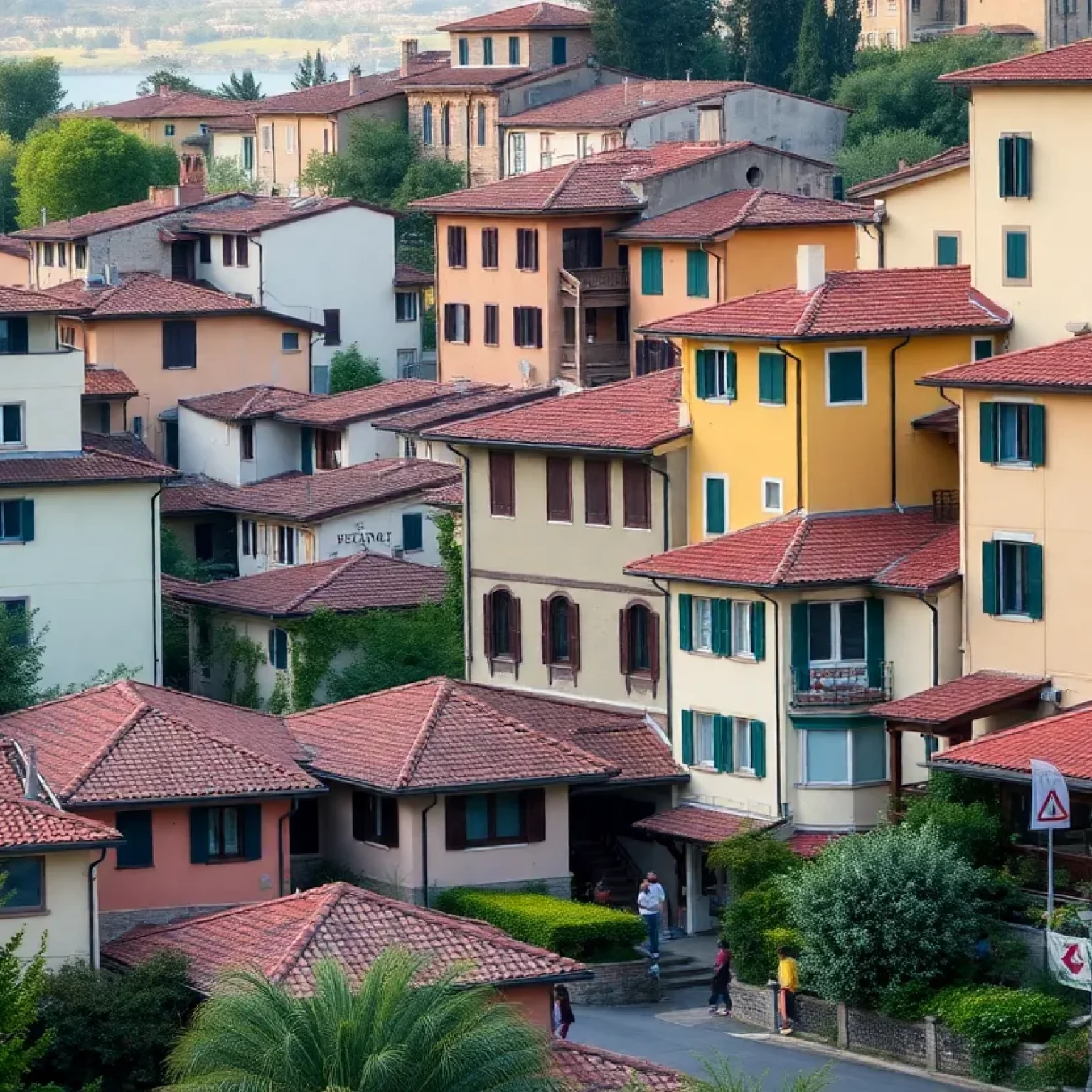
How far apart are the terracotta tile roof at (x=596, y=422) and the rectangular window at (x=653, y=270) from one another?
21943mm

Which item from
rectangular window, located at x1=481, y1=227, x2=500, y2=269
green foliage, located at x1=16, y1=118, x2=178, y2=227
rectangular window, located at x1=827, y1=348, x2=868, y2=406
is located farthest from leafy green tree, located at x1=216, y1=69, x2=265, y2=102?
rectangular window, located at x1=827, y1=348, x2=868, y2=406

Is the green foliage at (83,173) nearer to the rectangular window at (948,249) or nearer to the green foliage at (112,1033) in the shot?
the rectangular window at (948,249)

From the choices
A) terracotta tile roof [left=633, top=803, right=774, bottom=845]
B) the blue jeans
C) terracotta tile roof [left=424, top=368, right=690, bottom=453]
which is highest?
terracotta tile roof [left=424, top=368, right=690, bottom=453]

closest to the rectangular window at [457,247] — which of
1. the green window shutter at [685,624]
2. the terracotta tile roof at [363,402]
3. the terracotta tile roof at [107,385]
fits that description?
the terracotta tile roof at [363,402]

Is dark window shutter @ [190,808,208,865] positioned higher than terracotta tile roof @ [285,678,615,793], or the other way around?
terracotta tile roof @ [285,678,615,793]

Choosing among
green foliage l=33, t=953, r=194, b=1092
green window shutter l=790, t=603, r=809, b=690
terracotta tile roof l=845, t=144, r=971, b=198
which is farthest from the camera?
terracotta tile roof l=845, t=144, r=971, b=198

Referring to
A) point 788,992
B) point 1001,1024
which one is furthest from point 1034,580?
point 1001,1024

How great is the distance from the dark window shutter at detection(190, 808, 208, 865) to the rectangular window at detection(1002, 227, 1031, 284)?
17691mm

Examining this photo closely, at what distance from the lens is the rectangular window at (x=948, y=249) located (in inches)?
2795

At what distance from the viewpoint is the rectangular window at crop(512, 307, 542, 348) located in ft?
308

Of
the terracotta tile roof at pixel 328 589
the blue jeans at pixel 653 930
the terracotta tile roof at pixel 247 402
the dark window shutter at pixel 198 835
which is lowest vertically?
the blue jeans at pixel 653 930

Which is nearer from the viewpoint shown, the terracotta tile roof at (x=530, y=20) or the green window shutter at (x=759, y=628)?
the green window shutter at (x=759, y=628)

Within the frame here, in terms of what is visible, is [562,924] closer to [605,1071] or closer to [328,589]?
[605,1071]

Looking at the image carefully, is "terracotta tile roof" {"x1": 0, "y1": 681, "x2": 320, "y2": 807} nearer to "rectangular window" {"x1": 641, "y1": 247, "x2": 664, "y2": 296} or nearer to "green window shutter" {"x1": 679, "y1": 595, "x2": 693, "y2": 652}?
"green window shutter" {"x1": 679, "y1": 595, "x2": 693, "y2": 652}
